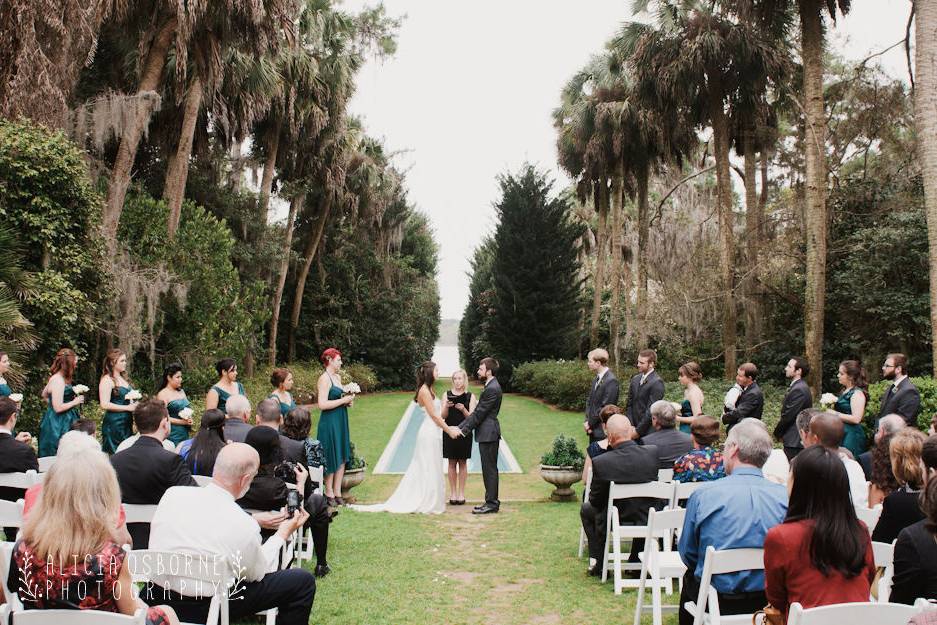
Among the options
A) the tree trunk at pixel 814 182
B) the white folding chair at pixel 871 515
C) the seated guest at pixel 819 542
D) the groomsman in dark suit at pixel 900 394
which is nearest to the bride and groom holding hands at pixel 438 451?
the groomsman in dark suit at pixel 900 394

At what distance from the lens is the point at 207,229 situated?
1852cm

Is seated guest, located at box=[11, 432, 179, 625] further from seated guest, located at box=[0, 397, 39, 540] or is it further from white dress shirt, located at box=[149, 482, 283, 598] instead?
seated guest, located at box=[0, 397, 39, 540]

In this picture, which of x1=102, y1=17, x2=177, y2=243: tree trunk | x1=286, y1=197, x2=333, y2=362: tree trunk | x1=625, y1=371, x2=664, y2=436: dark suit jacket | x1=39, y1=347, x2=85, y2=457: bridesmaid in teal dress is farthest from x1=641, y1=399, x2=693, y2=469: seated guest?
x1=286, y1=197, x2=333, y2=362: tree trunk

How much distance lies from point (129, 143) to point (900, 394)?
13964mm

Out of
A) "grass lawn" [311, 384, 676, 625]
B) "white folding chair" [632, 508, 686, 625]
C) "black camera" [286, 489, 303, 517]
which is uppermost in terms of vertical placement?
"black camera" [286, 489, 303, 517]

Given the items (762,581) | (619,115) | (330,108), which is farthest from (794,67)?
(762,581)

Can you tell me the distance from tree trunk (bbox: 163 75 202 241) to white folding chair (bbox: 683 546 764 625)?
1568cm

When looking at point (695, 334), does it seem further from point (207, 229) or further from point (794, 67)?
point (207, 229)

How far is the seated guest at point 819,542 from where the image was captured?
10.1 ft

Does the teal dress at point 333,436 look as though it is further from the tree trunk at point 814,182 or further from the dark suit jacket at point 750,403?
the tree trunk at point 814,182

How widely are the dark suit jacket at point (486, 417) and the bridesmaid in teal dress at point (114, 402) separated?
3892 mm

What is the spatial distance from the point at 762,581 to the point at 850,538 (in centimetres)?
93

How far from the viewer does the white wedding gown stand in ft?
30.8

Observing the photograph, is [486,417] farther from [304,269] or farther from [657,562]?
[304,269]
